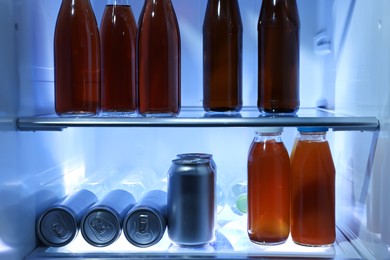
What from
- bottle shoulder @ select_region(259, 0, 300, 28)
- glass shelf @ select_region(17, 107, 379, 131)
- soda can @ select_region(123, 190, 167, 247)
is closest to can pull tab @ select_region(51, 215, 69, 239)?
soda can @ select_region(123, 190, 167, 247)

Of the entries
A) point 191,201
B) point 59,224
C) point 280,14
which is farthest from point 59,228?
point 280,14

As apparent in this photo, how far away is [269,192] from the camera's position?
1.22 meters

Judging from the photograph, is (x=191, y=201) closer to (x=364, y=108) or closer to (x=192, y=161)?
(x=192, y=161)

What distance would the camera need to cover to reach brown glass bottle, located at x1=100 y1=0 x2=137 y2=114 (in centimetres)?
123

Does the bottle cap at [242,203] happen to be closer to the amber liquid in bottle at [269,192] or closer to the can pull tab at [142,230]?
the amber liquid in bottle at [269,192]

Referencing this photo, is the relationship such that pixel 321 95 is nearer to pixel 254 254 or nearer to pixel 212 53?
pixel 212 53

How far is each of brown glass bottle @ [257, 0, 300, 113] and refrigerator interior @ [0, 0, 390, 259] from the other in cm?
16

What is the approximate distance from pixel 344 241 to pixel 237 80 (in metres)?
0.48

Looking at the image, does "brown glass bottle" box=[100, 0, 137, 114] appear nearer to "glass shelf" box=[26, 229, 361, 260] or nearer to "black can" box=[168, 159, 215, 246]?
"black can" box=[168, 159, 215, 246]

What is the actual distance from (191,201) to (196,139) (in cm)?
42

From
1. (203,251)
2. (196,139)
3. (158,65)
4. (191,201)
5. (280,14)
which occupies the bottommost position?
(203,251)

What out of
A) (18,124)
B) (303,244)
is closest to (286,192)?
(303,244)

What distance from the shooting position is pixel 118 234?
3.98 ft

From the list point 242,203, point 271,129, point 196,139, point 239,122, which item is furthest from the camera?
point 196,139
